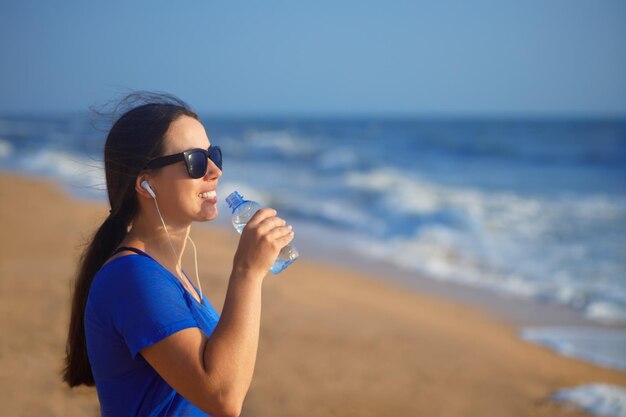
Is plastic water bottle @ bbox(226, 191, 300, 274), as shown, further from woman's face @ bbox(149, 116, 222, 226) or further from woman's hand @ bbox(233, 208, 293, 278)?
woman's hand @ bbox(233, 208, 293, 278)

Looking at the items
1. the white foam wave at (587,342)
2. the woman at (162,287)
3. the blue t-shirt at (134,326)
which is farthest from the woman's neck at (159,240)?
the white foam wave at (587,342)

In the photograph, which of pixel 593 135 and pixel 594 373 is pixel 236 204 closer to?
pixel 594 373

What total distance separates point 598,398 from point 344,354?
207 cm

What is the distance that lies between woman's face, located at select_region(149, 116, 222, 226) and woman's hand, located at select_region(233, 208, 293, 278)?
262 millimetres

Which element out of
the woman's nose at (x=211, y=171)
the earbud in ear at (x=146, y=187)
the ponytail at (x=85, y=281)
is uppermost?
the woman's nose at (x=211, y=171)

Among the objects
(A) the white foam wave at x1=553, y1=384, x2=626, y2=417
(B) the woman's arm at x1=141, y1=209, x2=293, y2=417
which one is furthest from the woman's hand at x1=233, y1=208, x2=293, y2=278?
(A) the white foam wave at x1=553, y1=384, x2=626, y2=417

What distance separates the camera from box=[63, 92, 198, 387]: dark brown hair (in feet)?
5.94

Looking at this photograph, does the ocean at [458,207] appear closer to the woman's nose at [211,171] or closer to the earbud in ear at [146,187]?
the earbud in ear at [146,187]

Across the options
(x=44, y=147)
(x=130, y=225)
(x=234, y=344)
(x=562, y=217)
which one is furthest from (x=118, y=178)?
(x=44, y=147)

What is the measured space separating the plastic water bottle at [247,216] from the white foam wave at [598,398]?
367cm

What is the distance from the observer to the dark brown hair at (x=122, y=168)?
1.81 metres

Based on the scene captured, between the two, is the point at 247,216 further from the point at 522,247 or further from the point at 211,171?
the point at 522,247

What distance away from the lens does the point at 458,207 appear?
1340cm

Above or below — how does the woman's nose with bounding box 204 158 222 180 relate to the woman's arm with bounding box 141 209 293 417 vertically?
above
